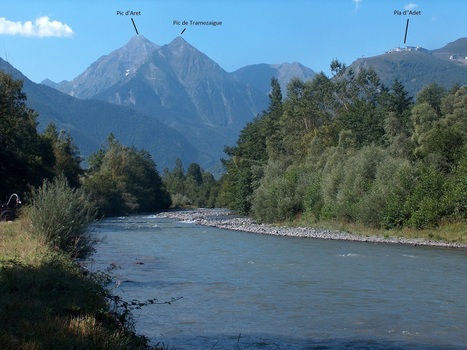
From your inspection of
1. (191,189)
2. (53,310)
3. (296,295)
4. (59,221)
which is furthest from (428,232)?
(191,189)

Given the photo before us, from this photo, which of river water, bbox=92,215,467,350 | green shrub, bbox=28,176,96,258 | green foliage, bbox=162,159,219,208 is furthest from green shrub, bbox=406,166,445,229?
green foliage, bbox=162,159,219,208

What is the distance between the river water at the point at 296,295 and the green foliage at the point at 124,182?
5717 cm

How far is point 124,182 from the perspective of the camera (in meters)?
106

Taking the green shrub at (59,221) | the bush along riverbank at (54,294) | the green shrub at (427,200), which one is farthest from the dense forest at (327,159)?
the bush along riverbank at (54,294)

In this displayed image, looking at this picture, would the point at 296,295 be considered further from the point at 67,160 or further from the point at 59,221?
the point at 67,160

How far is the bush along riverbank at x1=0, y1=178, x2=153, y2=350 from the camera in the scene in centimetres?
909

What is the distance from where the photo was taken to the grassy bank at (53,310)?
350 inches

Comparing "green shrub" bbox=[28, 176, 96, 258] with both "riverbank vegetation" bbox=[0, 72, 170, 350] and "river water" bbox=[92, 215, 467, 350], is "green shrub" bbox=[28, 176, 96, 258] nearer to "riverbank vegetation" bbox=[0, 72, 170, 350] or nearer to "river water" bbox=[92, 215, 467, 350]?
"riverbank vegetation" bbox=[0, 72, 170, 350]

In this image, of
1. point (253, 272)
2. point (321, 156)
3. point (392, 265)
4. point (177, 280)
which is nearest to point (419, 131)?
point (321, 156)

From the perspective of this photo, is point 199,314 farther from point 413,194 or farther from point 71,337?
point 413,194

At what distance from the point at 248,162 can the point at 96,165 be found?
32821 mm

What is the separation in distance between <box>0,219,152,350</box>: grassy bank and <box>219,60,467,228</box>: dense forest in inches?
1388

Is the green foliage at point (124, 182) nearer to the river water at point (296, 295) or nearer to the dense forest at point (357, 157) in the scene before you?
the dense forest at point (357, 157)

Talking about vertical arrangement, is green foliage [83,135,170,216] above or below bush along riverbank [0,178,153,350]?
above
